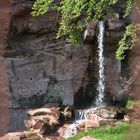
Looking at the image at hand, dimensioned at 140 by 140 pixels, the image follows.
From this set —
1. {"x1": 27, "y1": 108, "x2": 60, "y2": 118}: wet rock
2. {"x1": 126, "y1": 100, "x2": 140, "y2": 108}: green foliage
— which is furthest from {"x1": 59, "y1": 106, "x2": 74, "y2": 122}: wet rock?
{"x1": 126, "y1": 100, "x2": 140, "y2": 108}: green foliage

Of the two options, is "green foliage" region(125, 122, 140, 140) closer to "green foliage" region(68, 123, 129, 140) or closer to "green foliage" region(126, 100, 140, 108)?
"green foliage" region(68, 123, 129, 140)

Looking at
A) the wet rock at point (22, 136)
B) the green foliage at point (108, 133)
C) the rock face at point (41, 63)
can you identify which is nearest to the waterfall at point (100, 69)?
the rock face at point (41, 63)

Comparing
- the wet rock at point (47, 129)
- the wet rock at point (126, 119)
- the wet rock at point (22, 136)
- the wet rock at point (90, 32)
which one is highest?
the wet rock at point (90, 32)

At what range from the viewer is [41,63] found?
803 inches

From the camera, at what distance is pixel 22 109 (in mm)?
19766

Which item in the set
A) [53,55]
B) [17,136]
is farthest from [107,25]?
[17,136]

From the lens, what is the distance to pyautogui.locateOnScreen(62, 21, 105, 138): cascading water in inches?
643

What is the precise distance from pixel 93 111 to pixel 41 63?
395cm

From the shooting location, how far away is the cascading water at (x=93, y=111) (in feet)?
53.6

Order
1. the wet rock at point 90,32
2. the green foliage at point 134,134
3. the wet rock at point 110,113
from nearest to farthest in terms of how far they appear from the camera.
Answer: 1. the green foliage at point 134,134
2. the wet rock at point 110,113
3. the wet rock at point 90,32

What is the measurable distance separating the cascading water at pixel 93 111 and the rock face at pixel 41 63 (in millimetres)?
202

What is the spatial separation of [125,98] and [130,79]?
1360 mm

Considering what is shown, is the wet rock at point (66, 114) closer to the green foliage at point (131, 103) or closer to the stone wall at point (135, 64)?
the green foliage at point (131, 103)

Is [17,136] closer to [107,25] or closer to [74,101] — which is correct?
[74,101]
